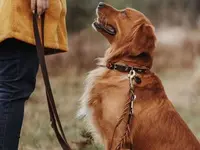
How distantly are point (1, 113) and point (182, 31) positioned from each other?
355 inches

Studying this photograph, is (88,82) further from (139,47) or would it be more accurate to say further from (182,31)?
(182,31)

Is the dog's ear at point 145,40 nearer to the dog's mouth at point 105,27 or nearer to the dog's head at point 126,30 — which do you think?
the dog's head at point 126,30

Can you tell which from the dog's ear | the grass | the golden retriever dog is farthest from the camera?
the grass

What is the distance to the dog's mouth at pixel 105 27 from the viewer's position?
4.32m

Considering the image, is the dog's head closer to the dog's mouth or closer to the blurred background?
the dog's mouth

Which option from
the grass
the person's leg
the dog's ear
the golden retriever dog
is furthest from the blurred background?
the person's leg

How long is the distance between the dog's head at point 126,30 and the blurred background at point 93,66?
1.52 metres

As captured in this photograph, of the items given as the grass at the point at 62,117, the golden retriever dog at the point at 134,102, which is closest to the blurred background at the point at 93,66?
the grass at the point at 62,117

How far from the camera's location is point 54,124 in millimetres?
3705

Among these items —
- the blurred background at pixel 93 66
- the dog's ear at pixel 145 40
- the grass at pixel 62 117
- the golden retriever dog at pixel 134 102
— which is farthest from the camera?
the blurred background at pixel 93 66

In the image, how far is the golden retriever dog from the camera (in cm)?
408

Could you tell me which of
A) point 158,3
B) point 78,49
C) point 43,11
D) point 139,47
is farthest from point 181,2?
point 43,11

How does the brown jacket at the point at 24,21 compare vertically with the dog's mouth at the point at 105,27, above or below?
above

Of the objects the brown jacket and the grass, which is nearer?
the brown jacket
